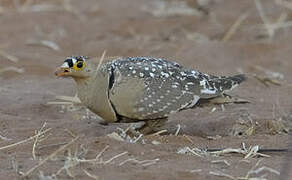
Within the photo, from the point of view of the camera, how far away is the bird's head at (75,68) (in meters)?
5.94

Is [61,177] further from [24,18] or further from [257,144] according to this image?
[24,18]

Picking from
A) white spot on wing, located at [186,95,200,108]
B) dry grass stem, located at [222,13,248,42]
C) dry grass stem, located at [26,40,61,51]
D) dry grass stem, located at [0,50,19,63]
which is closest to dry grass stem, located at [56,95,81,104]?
white spot on wing, located at [186,95,200,108]

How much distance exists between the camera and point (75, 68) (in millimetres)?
5957

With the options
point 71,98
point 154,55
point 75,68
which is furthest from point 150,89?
point 154,55

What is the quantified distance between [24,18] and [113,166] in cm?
740

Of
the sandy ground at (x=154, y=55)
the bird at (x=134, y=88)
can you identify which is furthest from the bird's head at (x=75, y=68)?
the sandy ground at (x=154, y=55)

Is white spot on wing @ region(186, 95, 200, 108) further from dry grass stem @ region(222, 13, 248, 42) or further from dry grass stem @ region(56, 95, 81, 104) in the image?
dry grass stem @ region(222, 13, 248, 42)

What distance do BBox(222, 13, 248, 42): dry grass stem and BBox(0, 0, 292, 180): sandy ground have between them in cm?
3

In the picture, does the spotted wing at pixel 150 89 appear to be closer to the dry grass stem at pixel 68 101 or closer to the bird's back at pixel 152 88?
the bird's back at pixel 152 88

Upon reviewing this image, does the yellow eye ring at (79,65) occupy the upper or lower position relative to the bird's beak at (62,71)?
upper

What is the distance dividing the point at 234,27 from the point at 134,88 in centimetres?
537

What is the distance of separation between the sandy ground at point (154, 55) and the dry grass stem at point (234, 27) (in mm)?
33

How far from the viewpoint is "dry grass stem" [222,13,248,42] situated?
10.7m

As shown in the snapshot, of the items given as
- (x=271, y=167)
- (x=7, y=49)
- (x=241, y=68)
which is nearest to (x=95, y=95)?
(x=271, y=167)
